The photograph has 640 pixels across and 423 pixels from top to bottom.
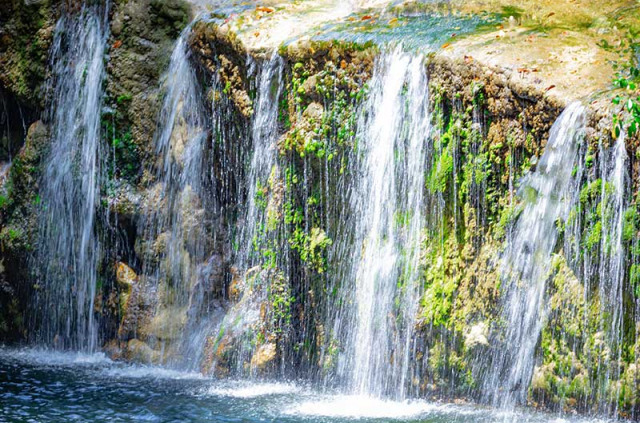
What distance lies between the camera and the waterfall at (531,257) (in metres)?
7.78

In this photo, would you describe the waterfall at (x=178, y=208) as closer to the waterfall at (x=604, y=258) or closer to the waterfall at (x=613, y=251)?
the waterfall at (x=604, y=258)

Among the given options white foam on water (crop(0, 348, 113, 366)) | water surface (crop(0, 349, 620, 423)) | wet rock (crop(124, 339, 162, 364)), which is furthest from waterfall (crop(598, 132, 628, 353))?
white foam on water (crop(0, 348, 113, 366))

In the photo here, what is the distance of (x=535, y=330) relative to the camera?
8133 millimetres

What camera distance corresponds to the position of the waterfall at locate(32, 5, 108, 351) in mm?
11938

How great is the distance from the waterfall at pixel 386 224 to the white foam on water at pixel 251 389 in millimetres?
668

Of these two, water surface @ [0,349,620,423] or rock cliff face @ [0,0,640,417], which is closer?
rock cliff face @ [0,0,640,417]

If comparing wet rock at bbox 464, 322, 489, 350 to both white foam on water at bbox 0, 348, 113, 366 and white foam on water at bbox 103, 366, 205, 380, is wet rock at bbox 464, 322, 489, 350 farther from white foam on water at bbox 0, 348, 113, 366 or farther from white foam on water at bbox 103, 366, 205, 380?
white foam on water at bbox 0, 348, 113, 366

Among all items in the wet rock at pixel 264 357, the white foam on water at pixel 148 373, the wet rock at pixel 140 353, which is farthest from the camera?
the wet rock at pixel 140 353

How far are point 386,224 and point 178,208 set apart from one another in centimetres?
330

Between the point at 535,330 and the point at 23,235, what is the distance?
7.74 m

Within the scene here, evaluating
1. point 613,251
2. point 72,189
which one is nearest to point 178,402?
point 72,189

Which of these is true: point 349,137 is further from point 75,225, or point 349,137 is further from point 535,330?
point 75,225

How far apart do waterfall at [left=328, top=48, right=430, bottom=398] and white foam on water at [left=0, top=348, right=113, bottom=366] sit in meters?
3.65

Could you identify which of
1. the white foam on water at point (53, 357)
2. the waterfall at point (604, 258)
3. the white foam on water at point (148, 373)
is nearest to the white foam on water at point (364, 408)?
the waterfall at point (604, 258)
